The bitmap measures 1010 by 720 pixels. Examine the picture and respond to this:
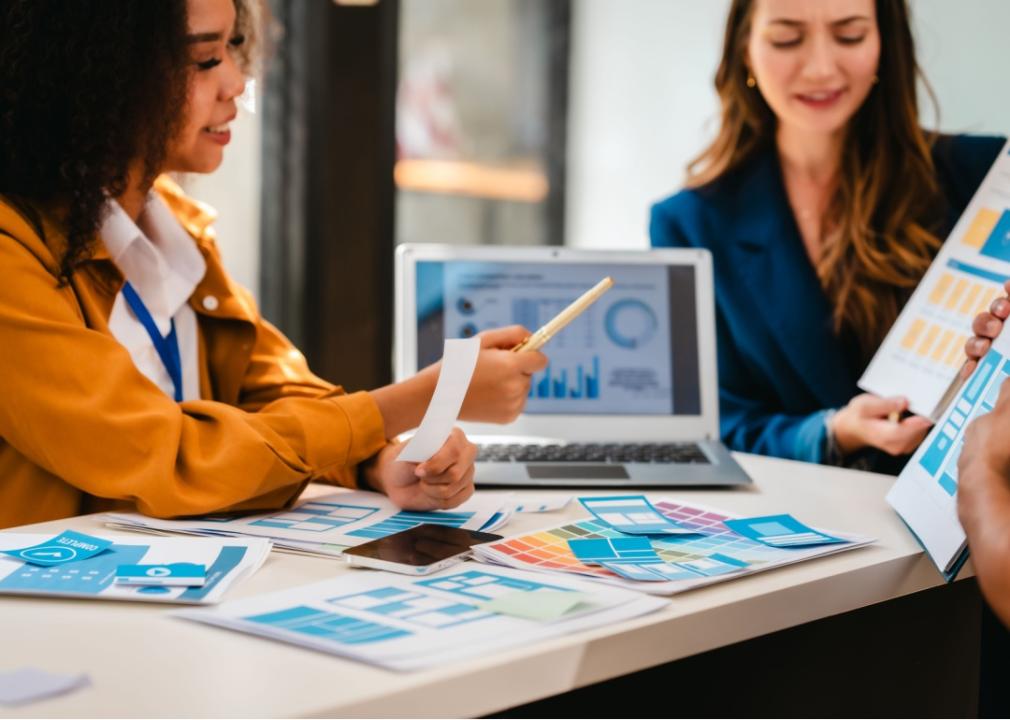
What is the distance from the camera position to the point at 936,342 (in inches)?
59.1

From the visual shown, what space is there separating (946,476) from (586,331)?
2.11 feet

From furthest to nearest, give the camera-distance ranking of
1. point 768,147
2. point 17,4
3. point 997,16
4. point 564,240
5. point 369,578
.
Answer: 1. point 564,240
2. point 997,16
3. point 768,147
4. point 17,4
5. point 369,578

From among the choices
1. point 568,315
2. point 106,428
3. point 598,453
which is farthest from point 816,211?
point 106,428

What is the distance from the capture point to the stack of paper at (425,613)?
0.75 m

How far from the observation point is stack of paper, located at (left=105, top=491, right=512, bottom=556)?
1.06 meters

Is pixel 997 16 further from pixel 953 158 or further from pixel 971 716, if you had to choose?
pixel 971 716

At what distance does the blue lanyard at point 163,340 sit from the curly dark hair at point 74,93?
101mm

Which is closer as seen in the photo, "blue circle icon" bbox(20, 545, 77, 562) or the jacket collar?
"blue circle icon" bbox(20, 545, 77, 562)

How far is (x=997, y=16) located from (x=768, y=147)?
2.43 feet

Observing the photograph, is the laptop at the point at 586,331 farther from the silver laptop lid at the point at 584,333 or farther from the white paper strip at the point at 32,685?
the white paper strip at the point at 32,685

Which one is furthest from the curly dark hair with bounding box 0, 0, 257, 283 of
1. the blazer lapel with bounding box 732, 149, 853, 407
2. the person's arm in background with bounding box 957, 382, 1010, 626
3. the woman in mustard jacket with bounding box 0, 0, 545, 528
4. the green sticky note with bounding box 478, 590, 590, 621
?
the blazer lapel with bounding box 732, 149, 853, 407

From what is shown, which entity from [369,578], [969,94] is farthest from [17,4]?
[969,94]

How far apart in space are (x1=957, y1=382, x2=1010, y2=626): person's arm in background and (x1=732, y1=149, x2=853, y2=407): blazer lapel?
92 centimetres

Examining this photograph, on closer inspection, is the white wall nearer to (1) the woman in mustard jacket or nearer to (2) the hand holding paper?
(1) the woman in mustard jacket
